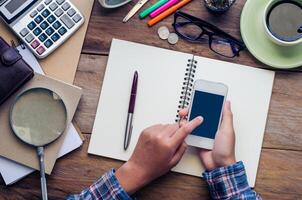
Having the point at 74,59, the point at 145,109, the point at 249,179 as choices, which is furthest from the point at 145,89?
the point at 249,179

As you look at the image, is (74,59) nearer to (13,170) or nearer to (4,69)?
(4,69)

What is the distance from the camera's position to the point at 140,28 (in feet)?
3.38

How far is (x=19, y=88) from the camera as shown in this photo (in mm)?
1003

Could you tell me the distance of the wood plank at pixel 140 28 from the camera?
40.5 inches

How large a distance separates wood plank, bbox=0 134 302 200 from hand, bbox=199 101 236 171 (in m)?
0.05

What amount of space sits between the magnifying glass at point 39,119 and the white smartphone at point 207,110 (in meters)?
0.25

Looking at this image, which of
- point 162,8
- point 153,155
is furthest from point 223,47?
point 153,155

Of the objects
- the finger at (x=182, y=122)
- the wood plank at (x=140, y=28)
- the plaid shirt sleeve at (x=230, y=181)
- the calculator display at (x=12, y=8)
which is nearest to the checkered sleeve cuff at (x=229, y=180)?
the plaid shirt sleeve at (x=230, y=181)

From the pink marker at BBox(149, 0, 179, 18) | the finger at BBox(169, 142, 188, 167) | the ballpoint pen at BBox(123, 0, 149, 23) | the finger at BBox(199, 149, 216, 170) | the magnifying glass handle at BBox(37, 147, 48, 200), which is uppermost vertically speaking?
the ballpoint pen at BBox(123, 0, 149, 23)

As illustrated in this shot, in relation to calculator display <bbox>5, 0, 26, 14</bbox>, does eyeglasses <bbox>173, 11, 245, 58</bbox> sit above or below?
below

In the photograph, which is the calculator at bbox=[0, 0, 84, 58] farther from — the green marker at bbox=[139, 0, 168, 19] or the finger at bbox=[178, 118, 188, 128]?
the finger at bbox=[178, 118, 188, 128]

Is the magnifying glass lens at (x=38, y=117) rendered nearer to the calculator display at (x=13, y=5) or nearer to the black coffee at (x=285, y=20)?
the calculator display at (x=13, y=5)

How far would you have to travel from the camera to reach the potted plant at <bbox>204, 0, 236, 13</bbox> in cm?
101

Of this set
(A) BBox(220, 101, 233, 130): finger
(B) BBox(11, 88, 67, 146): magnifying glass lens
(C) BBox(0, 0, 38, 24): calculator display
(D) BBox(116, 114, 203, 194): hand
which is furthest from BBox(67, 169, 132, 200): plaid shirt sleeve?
(C) BBox(0, 0, 38, 24): calculator display
